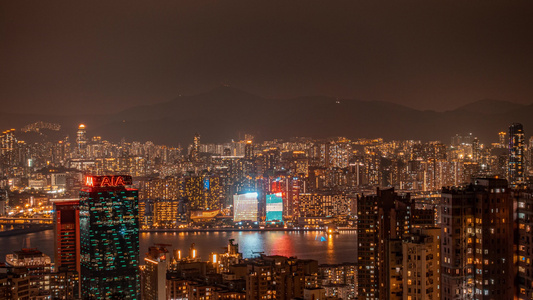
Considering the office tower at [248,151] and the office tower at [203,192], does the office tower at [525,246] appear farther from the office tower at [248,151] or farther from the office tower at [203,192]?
the office tower at [248,151]

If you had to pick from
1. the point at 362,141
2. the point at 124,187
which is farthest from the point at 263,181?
the point at 124,187

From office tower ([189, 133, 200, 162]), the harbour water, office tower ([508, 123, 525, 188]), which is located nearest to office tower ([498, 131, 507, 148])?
office tower ([508, 123, 525, 188])

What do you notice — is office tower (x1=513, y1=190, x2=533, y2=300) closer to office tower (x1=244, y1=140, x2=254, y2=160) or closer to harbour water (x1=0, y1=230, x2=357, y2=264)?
harbour water (x1=0, y1=230, x2=357, y2=264)

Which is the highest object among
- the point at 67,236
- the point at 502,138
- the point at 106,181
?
the point at 502,138

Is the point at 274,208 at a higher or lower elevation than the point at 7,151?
lower

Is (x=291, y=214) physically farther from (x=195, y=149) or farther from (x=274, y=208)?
(x=195, y=149)

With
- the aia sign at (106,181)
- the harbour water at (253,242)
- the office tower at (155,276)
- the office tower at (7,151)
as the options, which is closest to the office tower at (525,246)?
the office tower at (155,276)

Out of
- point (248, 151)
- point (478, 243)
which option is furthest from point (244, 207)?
point (478, 243)
